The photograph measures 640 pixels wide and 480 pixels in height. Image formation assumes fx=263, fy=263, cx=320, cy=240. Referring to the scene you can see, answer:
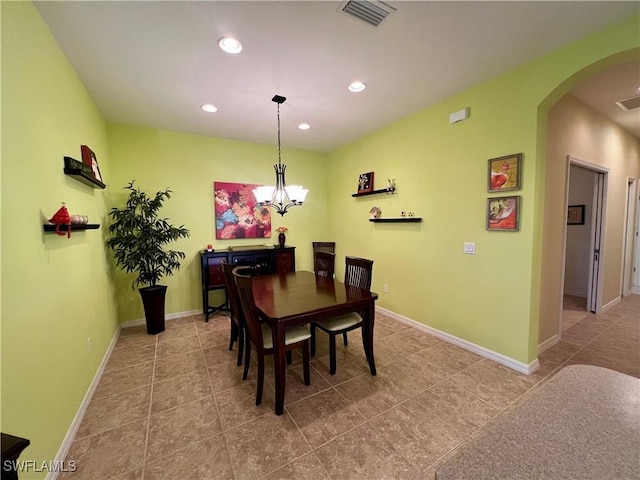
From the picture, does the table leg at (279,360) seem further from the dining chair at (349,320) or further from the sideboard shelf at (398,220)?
the sideboard shelf at (398,220)

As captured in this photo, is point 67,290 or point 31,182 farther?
point 67,290

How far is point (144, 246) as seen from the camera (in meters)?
3.23

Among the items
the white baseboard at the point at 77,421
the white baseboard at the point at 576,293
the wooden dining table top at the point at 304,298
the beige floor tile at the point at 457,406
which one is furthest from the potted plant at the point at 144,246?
the white baseboard at the point at 576,293

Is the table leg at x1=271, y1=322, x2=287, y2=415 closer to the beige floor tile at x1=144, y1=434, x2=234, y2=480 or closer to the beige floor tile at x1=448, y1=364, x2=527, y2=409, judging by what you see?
the beige floor tile at x1=144, y1=434, x2=234, y2=480

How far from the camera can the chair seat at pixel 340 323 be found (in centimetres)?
241

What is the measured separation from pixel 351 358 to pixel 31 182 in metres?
2.81

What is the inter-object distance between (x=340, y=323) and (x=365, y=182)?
8.10ft

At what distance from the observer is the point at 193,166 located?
405 cm

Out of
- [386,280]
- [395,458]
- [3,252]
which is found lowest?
[395,458]

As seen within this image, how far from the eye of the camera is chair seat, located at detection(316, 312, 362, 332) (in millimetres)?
2409

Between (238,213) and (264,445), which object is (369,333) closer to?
(264,445)

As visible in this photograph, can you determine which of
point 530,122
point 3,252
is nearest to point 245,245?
point 3,252

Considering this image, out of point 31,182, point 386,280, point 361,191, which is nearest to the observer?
point 31,182

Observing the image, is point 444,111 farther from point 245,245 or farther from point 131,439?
point 131,439
